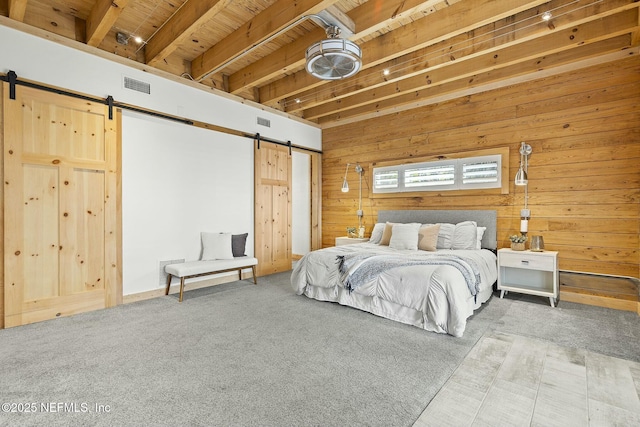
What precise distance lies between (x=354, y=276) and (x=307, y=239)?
3267 millimetres

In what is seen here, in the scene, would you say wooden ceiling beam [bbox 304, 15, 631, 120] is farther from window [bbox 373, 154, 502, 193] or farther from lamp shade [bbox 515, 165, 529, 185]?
lamp shade [bbox 515, 165, 529, 185]

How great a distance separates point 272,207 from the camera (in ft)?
18.2

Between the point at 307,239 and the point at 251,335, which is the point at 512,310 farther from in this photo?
the point at 307,239

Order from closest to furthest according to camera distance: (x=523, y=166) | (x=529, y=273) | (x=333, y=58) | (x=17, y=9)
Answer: (x=333, y=58) → (x=17, y=9) → (x=529, y=273) → (x=523, y=166)

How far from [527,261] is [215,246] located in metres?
4.05

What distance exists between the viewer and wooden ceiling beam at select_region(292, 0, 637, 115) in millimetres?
2903

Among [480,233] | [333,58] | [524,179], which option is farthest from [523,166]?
[333,58]

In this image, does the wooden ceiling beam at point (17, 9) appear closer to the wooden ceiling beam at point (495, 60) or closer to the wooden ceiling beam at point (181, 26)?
the wooden ceiling beam at point (181, 26)

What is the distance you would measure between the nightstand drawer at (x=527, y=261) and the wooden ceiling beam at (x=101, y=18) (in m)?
Answer: 4.87

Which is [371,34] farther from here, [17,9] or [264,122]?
[17,9]

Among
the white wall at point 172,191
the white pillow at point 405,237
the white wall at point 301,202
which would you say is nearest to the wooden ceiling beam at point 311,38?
the white wall at point 172,191

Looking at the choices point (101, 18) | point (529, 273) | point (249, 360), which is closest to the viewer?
point (249, 360)

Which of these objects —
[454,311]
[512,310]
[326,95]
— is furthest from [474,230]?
[326,95]

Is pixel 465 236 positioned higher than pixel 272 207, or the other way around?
pixel 272 207
